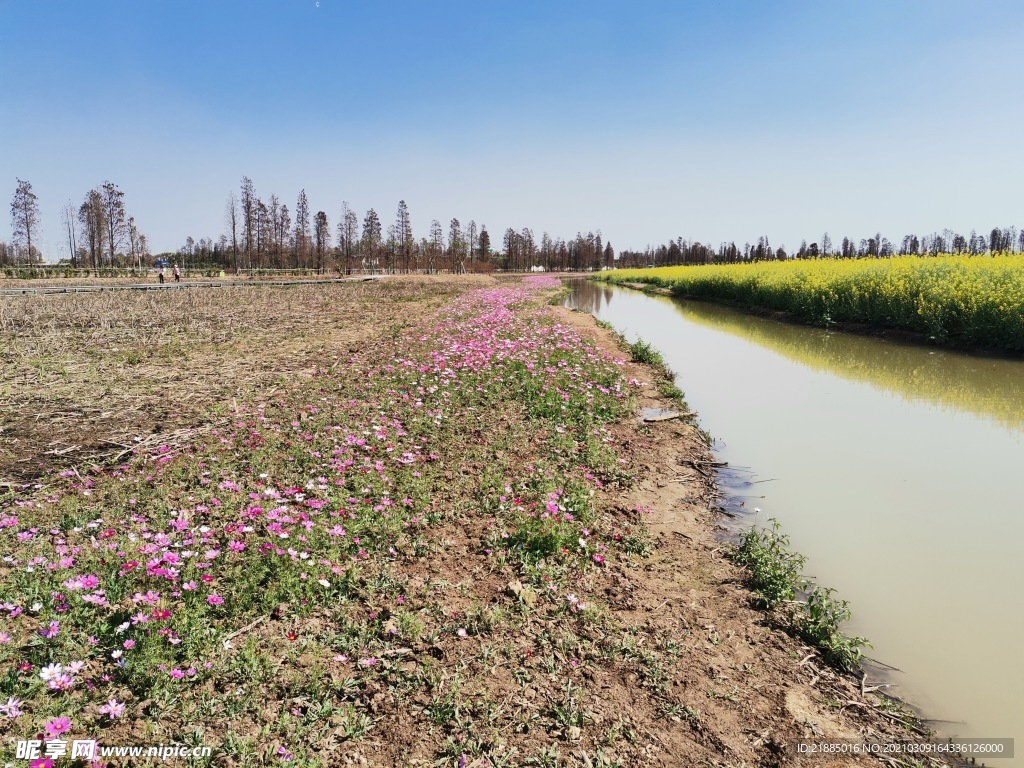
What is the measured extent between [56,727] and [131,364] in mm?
9414

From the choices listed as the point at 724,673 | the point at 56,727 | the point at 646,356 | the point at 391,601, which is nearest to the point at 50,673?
the point at 56,727

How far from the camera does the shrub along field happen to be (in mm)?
13289

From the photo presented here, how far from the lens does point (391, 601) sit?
3.22 metres

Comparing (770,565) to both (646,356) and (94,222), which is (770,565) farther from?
(94,222)

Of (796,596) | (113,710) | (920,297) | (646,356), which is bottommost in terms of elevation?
(796,596)

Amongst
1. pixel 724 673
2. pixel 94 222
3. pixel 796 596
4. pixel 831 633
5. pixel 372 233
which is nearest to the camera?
pixel 724 673

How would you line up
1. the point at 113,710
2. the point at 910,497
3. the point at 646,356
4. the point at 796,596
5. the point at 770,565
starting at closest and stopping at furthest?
the point at 113,710
the point at 796,596
the point at 770,565
the point at 910,497
the point at 646,356

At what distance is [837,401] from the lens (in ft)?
29.0

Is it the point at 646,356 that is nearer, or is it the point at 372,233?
the point at 646,356

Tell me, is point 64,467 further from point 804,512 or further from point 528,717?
point 804,512

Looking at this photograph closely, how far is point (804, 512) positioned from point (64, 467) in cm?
703

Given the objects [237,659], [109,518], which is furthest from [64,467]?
[237,659]

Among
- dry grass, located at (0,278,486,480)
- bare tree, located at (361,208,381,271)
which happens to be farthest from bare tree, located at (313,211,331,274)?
dry grass, located at (0,278,486,480)

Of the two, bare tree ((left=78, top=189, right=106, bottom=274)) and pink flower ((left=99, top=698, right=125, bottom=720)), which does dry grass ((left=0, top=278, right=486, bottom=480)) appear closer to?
pink flower ((left=99, top=698, right=125, bottom=720))
